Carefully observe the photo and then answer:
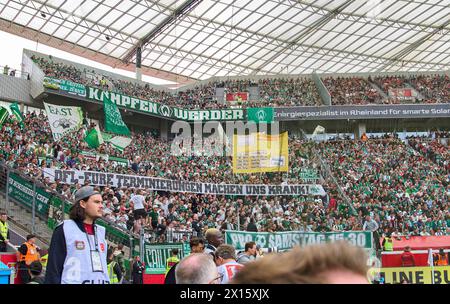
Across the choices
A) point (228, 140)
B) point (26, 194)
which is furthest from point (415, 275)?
point (228, 140)

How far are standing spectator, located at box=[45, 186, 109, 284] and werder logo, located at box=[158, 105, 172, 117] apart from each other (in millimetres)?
31892

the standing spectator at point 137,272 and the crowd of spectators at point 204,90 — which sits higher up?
the crowd of spectators at point 204,90

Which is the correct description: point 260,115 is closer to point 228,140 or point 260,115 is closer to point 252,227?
point 228,140

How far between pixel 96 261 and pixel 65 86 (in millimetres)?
28260

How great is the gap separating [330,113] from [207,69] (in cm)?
1371

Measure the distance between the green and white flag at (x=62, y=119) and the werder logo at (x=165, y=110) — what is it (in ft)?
27.5

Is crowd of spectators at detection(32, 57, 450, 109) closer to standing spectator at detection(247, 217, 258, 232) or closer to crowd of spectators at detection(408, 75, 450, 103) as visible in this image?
crowd of spectators at detection(408, 75, 450, 103)

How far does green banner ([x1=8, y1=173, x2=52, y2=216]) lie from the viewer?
43.3 feet

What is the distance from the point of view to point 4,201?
530 inches

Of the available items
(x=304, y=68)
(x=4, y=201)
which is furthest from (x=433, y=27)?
(x=4, y=201)

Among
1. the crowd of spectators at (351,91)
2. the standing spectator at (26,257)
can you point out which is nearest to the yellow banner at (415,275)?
the standing spectator at (26,257)

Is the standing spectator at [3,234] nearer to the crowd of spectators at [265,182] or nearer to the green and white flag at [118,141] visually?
the crowd of spectators at [265,182]

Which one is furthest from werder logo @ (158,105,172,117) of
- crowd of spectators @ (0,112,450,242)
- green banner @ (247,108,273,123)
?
green banner @ (247,108,273,123)

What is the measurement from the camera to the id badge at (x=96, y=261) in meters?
4.40
